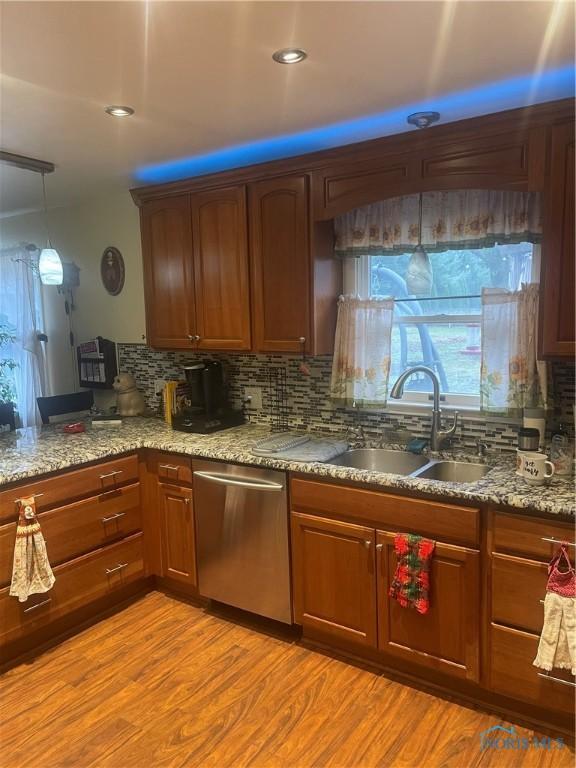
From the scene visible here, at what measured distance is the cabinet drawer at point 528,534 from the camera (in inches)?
76.7

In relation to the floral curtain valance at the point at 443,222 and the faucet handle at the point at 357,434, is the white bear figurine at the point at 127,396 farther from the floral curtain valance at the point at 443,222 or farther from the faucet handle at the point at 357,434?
the floral curtain valance at the point at 443,222

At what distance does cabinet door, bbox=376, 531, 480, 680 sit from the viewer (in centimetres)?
217

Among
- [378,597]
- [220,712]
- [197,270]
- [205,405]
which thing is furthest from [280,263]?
[220,712]

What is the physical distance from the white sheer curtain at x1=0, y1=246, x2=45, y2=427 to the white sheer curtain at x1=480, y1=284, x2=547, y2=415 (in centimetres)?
344

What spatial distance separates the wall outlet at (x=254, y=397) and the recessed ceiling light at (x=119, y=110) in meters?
1.62

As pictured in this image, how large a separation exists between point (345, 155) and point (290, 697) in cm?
236

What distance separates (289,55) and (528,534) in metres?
1.82

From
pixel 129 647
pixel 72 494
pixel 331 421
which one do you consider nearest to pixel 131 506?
pixel 72 494

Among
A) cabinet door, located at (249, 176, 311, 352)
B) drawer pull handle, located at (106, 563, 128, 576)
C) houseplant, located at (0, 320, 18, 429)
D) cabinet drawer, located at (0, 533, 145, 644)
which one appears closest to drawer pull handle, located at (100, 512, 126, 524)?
cabinet drawer, located at (0, 533, 145, 644)

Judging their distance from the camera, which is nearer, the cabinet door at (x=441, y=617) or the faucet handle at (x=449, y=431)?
the cabinet door at (x=441, y=617)

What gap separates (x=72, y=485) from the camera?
8.96ft

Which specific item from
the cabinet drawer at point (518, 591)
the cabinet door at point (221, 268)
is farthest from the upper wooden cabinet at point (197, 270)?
the cabinet drawer at point (518, 591)

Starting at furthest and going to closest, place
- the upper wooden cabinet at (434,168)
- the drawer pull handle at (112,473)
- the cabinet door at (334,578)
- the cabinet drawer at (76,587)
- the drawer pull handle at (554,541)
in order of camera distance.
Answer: the drawer pull handle at (112,473), the cabinet drawer at (76,587), the cabinet door at (334,578), the upper wooden cabinet at (434,168), the drawer pull handle at (554,541)

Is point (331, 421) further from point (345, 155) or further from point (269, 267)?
point (345, 155)
